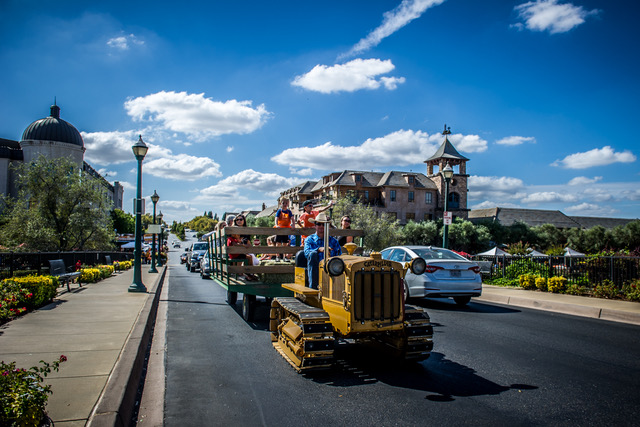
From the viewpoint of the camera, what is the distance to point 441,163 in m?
73.2

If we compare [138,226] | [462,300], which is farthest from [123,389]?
[138,226]

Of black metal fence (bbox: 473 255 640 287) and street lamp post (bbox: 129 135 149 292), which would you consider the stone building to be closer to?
black metal fence (bbox: 473 255 640 287)

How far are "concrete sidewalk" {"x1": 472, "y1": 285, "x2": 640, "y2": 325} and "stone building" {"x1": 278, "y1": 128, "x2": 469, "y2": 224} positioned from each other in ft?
178

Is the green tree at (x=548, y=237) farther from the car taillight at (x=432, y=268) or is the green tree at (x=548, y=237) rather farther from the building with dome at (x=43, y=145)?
the building with dome at (x=43, y=145)

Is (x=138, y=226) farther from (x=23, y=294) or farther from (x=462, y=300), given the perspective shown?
(x=462, y=300)

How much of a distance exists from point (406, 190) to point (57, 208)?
53.2 metres

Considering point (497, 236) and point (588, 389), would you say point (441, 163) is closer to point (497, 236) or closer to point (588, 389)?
point (497, 236)

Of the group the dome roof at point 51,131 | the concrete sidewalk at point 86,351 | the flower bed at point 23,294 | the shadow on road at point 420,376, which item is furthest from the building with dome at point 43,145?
the shadow on road at point 420,376

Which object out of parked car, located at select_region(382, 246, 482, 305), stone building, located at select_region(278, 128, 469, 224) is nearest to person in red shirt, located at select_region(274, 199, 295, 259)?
Result: parked car, located at select_region(382, 246, 482, 305)

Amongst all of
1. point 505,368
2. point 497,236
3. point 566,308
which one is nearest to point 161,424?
point 505,368

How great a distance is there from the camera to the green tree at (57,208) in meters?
26.3

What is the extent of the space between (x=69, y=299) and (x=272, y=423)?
9.25 m

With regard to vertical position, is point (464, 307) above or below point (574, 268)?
below

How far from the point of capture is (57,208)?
27.2m
